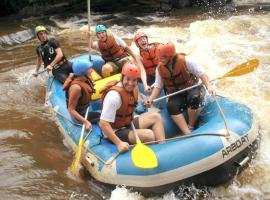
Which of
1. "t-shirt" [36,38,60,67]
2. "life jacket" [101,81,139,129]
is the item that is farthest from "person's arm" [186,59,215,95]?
"t-shirt" [36,38,60,67]

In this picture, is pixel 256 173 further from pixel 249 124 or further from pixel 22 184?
pixel 22 184

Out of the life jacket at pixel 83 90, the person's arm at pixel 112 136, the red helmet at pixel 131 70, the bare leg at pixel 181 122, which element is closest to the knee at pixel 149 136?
the person's arm at pixel 112 136

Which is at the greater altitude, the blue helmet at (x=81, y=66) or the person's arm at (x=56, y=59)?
the blue helmet at (x=81, y=66)

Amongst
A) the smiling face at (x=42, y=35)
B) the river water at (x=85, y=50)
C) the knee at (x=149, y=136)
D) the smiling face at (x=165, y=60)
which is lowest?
the river water at (x=85, y=50)

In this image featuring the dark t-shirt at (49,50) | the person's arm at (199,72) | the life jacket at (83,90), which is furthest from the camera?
the dark t-shirt at (49,50)

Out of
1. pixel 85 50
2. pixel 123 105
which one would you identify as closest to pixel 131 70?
pixel 123 105

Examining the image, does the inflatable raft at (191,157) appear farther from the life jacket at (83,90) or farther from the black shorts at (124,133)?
the life jacket at (83,90)

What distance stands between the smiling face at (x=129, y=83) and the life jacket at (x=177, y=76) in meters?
0.63

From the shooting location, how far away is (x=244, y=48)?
8.38 m

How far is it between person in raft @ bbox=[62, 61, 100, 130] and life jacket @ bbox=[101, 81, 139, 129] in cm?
47

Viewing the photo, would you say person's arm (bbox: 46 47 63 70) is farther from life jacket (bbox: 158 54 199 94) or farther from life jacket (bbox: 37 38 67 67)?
life jacket (bbox: 158 54 199 94)

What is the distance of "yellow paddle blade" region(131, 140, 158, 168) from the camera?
3.48m

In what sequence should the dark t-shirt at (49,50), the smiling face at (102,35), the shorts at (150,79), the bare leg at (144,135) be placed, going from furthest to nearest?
the dark t-shirt at (49,50) < the smiling face at (102,35) < the shorts at (150,79) < the bare leg at (144,135)

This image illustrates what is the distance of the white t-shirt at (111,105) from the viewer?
383 centimetres
